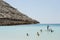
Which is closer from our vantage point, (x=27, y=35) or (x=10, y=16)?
(x=27, y=35)

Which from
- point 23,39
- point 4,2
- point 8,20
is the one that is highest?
point 4,2

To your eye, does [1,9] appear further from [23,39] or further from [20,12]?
[23,39]

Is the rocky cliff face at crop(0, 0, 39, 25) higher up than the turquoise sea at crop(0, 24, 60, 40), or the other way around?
the rocky cliff face at crop(0, 0, 39, 25)

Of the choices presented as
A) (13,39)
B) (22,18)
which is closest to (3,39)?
(13,39)

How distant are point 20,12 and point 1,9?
121 centimetres

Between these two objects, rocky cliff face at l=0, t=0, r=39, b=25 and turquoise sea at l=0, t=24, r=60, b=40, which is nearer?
turquoise sea at l=0, t=24, r=60, b=40

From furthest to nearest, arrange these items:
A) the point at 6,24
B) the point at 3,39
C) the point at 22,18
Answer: the point at 6,24 < the point at 22,18 < the point at 3,39

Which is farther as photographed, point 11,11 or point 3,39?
point 11,11

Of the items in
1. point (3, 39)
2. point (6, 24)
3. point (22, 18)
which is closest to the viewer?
point (3, 39)

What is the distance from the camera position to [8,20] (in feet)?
37.5

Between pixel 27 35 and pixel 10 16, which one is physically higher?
pixel 10 16

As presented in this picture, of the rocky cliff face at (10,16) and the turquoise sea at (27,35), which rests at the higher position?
the rocky cliff face at (10,16)

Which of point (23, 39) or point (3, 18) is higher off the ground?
point (3, 18)

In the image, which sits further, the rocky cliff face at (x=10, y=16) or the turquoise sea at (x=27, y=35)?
the rocky cliff face at (x=10, y=16)
